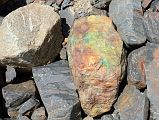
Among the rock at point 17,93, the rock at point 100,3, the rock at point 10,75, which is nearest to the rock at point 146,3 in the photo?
the rock at point 100,3

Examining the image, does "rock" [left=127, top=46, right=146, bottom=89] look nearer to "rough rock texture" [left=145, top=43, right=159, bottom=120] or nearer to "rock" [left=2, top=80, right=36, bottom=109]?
"rough rock texture" [left=145, top=43, right=159, bottom=120]

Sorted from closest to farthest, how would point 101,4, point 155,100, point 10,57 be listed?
point 155,100 < point 10,57 < point 101,4

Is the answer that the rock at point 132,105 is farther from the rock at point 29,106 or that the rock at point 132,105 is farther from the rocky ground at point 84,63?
the rock at point 29,106

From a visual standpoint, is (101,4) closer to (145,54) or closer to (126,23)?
(126,23)

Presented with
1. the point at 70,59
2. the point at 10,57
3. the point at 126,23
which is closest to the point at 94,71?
the point at 70,59

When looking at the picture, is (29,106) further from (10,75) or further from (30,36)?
(30,36)

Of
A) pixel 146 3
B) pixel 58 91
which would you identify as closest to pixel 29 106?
pixel 58 91
